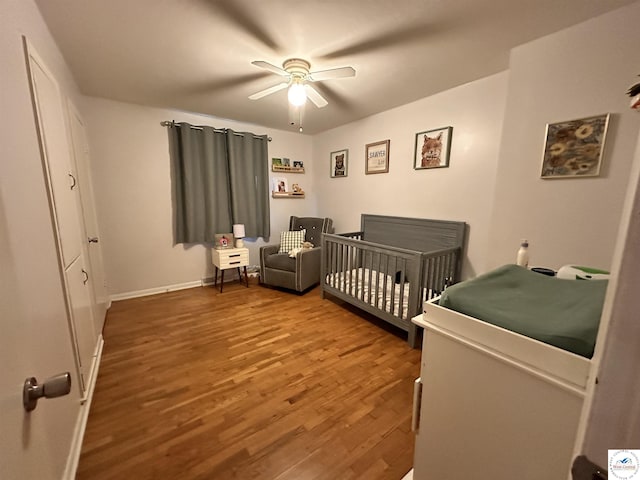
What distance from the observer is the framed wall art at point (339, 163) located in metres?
3.85

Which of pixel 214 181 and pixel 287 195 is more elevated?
pixel 214 181

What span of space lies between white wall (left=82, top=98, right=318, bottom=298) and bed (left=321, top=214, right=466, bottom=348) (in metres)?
2.09

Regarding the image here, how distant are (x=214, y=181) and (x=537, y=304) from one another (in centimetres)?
361

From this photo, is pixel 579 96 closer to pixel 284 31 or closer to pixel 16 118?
pixel 284 31

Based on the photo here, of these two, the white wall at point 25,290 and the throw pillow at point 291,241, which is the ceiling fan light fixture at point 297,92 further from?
the throw pillow at point 291,241

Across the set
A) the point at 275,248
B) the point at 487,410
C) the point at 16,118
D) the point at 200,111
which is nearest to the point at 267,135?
the point at 200,111

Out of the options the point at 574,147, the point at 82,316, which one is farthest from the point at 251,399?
the point at 574,147

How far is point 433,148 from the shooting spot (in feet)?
9.00

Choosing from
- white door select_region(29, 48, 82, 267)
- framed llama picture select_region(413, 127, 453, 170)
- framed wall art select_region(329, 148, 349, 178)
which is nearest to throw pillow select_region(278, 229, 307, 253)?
framed wall art select_region(329, 148, 349, 178)

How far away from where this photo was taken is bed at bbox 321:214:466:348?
220cm

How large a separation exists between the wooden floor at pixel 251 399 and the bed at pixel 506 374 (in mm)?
515

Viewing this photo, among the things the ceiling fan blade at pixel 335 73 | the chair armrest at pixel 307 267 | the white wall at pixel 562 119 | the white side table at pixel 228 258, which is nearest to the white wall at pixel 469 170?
the white wall at pixel 562 119

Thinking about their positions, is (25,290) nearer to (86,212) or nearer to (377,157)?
(86,212)

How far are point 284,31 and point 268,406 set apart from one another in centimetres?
242
